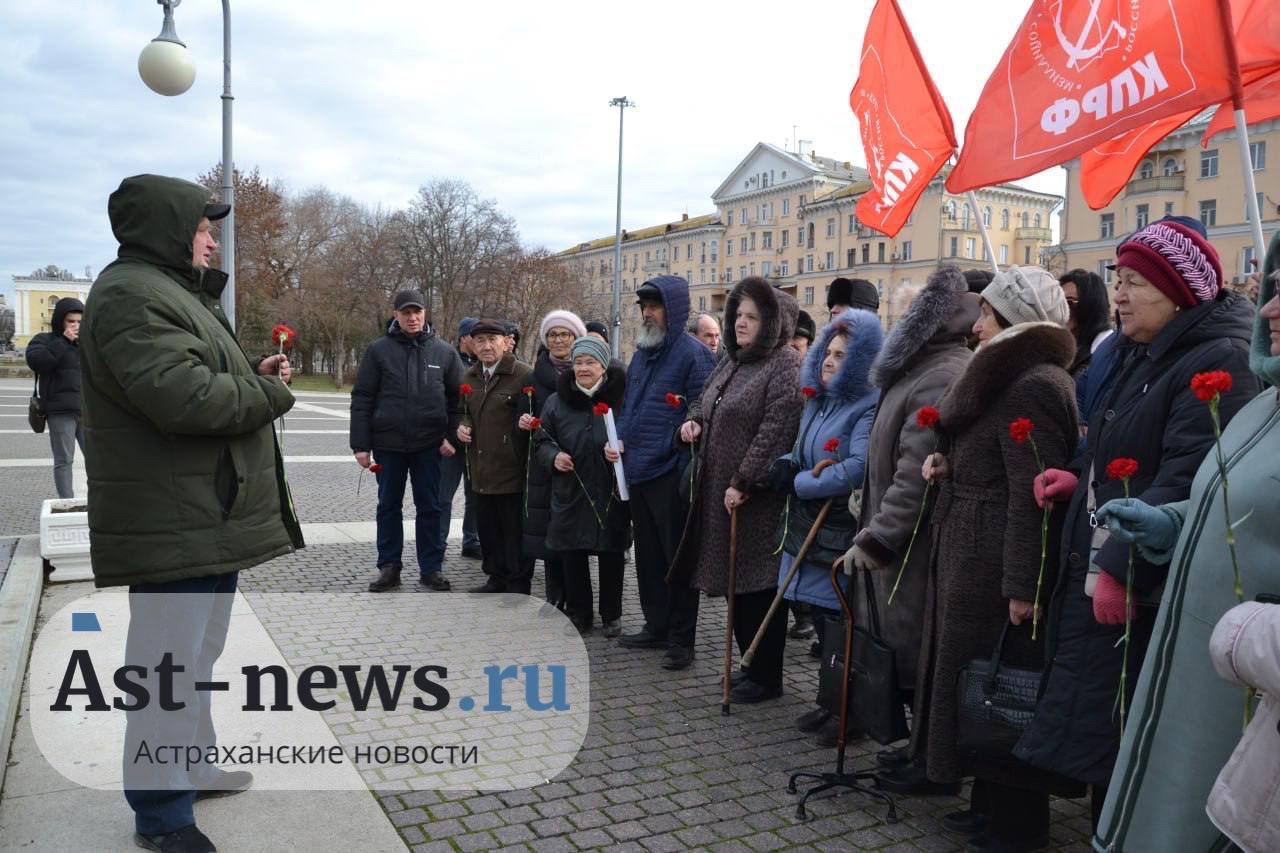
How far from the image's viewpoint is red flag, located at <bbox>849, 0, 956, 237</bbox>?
17.6ft

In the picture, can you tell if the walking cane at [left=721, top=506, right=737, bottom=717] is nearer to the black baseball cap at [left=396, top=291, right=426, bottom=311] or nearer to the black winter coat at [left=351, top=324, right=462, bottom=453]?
the black winter coat at [left=351, top=324, right=462, bottom=453]

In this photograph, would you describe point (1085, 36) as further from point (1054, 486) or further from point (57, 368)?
point (57, 368)

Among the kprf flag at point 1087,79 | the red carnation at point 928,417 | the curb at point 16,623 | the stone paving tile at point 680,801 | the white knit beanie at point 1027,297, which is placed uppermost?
the kprf flag at point 1087,79

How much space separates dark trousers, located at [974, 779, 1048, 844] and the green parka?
2721 mm

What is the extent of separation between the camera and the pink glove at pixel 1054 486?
318 centimetres

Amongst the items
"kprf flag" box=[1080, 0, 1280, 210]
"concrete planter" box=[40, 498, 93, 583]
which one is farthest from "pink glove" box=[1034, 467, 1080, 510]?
"concrete planter" box=[40, 498, 93, 583]

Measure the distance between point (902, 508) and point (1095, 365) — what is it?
1.31 m

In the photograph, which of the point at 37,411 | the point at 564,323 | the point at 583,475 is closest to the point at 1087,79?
the point at 583,475

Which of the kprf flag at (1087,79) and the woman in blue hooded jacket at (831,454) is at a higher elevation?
the kprf flag at (1087,79)

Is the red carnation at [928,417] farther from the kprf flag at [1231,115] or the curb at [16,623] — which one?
the curb at [16,623]

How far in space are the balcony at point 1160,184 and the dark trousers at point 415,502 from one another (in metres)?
56.8

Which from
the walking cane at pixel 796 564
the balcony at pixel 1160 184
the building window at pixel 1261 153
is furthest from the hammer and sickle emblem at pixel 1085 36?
the balcony at pixel 1160 184

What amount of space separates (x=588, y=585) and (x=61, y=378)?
253 inches

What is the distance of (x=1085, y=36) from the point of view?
161 inches
